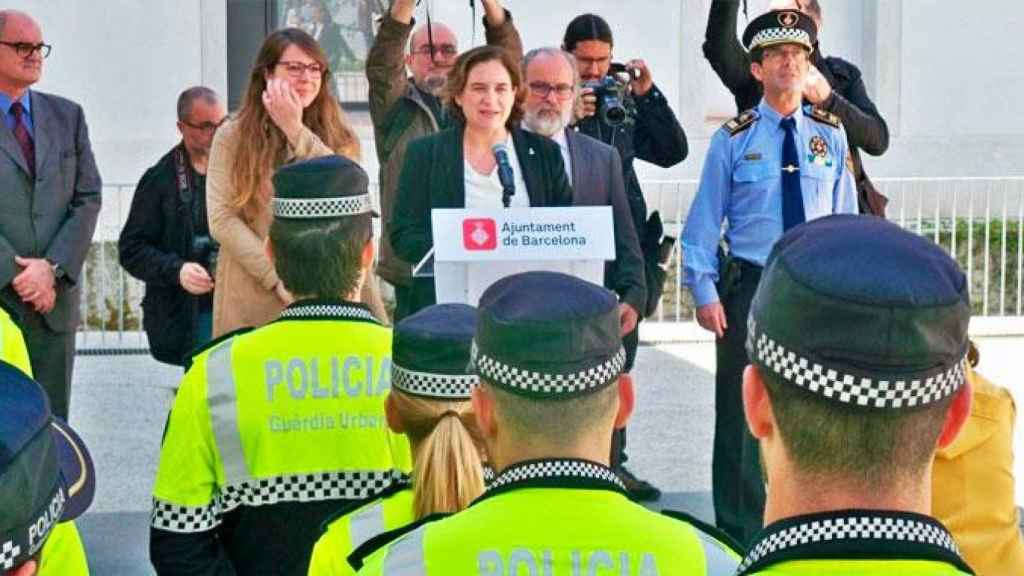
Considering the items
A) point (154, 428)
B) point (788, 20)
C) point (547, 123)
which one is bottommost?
point (154, 428)

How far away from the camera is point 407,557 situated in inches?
99.8

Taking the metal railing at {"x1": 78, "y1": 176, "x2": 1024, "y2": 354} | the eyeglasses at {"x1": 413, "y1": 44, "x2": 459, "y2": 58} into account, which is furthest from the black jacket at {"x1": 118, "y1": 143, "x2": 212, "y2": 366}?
the metal railing at {"x1": 78, "y1": 176, "x2": 1024, "y2": 354}

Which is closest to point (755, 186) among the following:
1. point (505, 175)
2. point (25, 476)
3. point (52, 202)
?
point (505, 175)

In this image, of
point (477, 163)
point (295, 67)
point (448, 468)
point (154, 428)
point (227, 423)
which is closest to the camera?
point (448, 468)

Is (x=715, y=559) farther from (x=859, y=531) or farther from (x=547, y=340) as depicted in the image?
(x=859, y=531)

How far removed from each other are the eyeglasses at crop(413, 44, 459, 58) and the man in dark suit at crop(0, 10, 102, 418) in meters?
1.49

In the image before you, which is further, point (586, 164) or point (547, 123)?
point (547, 123)

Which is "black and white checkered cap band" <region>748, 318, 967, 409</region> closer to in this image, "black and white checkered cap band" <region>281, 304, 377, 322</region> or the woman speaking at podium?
"black and white checkered cap band" <region>281, 304, 377, 322</region>

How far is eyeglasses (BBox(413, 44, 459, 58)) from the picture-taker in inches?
313

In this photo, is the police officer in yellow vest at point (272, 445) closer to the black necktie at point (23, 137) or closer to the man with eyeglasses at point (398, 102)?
the man with eyeglasses at point (398, 102)

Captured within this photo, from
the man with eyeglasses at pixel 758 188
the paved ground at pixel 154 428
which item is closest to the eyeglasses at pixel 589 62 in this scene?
the man with eyeglasses at pixel 758 188

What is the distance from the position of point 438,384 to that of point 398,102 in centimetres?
419

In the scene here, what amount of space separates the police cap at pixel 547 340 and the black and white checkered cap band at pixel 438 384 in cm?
44

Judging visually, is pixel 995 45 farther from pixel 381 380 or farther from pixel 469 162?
pixel 381 380
